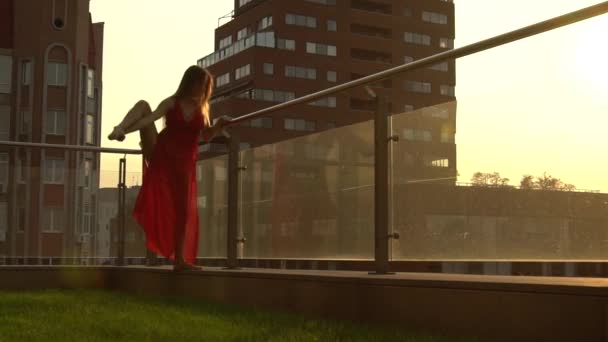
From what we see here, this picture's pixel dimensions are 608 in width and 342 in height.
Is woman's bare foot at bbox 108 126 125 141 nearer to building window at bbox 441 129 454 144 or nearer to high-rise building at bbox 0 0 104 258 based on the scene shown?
building window at bbox 441 129 454 144

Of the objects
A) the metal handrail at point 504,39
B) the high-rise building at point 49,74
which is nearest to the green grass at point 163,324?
the metal handrail at point 504,39

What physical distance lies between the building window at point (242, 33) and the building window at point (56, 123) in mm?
37447

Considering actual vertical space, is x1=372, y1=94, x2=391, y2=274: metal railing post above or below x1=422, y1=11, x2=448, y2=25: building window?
below

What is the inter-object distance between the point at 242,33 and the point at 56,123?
39238 millimetres

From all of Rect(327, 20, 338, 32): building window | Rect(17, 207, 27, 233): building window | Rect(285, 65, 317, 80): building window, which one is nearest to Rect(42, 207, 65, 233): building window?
Rect(17, 207, 27, 233): building window

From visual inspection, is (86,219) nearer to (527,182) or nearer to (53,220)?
(53,220)

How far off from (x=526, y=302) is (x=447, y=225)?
52.3 inches

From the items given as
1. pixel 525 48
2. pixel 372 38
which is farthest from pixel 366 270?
pixel 372 38

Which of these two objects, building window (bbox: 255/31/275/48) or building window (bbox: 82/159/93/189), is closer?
building window (bbox: 82/159/93/189)

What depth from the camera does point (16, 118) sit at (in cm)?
5244

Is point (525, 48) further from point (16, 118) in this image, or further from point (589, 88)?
point (16, 118)

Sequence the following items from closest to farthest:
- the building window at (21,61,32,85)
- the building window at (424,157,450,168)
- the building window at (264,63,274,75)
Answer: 1. the building window at (424,157,450,168)
2. the building window at (21,61,32,85)
3. the building window at (264,63,274,75)

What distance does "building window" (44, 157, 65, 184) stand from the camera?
920 centimetres

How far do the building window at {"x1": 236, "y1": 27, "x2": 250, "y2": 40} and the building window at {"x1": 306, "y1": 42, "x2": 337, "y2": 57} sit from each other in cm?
710
